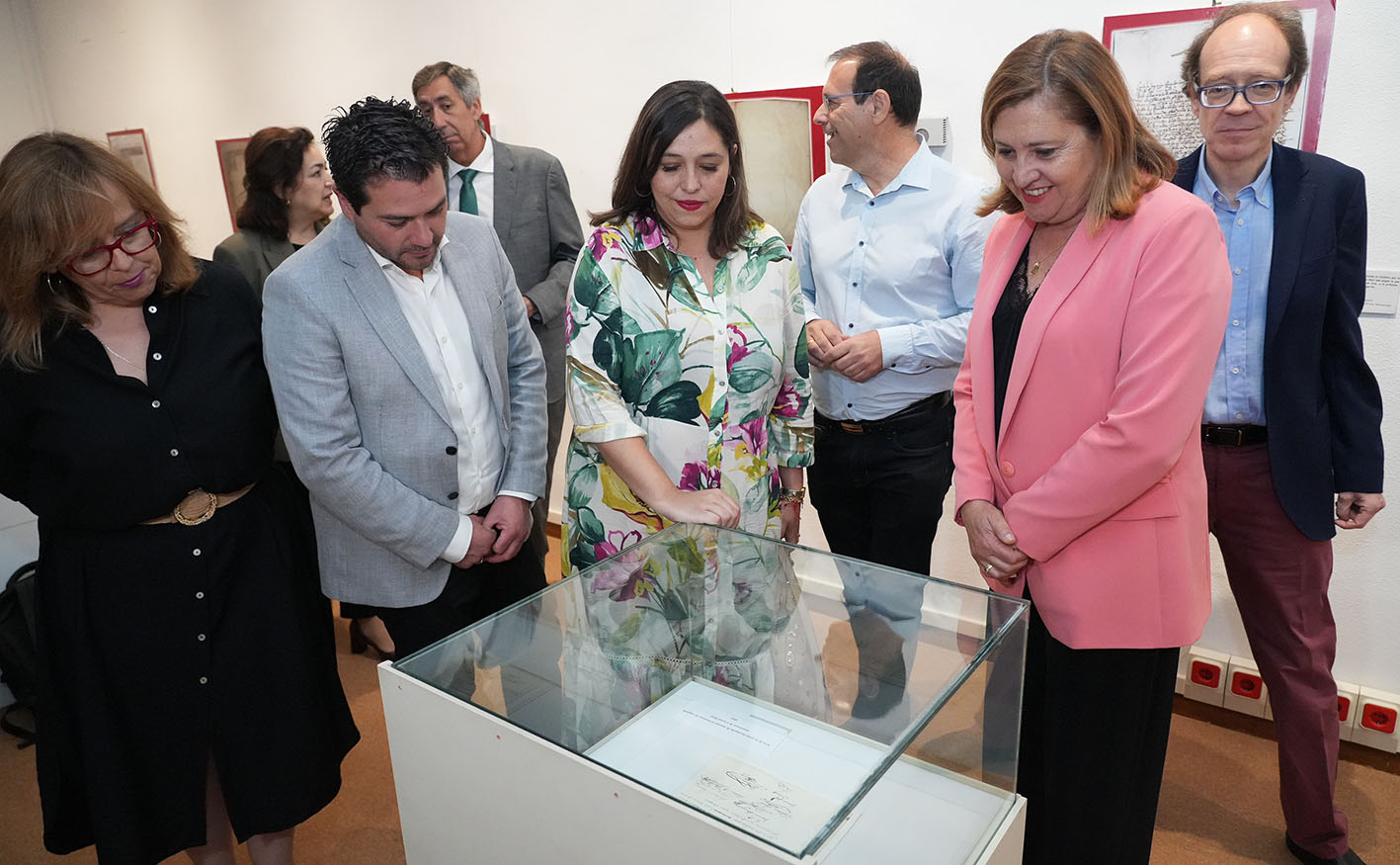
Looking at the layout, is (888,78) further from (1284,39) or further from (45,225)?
(45,225)

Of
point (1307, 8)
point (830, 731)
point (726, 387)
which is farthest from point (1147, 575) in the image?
point (1307, 8)

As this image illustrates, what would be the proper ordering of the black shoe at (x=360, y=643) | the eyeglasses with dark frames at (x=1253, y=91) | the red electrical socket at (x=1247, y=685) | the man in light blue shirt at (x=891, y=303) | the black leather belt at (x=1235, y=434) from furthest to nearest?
1. the black shoe at (x=360, y=643)
2. the red electrical socket at (x=1247, y=685)
3. the man in light blue shirt at (x=891, y=303)
4. the black leather belt at (x=1235, y=434)
5. the eyeglasses with dark frames at (x=1253, y=91)

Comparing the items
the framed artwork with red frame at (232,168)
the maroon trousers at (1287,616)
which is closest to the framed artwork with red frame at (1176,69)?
the maroon trousers at (1287,616)

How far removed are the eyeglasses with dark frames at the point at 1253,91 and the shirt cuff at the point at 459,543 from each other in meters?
1.89

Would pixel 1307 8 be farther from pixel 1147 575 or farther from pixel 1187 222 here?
pixel 1147 575

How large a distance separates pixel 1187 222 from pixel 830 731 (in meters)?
→ 0.98

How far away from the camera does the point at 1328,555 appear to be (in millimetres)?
2182

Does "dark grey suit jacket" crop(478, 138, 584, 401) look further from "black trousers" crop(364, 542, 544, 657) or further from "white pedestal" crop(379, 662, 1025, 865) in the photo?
"white pedestal" crop(379, 662, 1025, 865)

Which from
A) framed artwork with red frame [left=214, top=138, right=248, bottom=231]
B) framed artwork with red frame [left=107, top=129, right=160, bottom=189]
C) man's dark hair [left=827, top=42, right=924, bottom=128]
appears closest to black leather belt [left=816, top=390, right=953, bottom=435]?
man's dark hair [left=827, top=42, right=924, bottom=128]

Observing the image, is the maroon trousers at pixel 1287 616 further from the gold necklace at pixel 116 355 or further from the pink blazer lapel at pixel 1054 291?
the gold necklace at pixel 116 355

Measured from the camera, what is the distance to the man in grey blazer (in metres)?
1.77

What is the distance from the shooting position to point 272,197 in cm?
325

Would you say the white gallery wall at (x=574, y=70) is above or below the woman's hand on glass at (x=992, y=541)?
above

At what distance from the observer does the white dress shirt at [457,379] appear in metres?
1.90
